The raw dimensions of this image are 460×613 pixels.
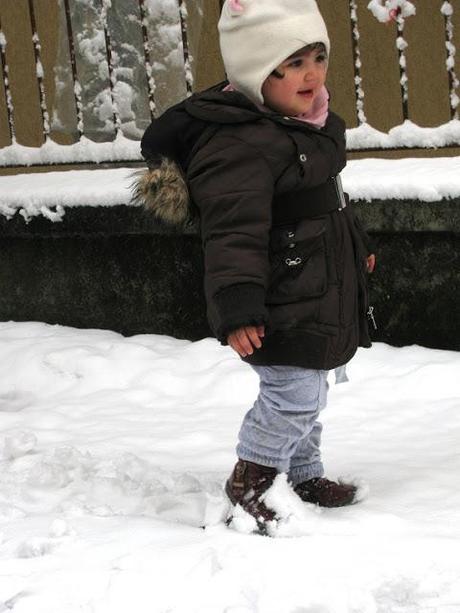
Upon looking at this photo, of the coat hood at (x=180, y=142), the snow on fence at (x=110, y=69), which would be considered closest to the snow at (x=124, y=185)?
the snow on fence at (x=110, y=69)

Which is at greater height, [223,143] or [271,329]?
[223,143]

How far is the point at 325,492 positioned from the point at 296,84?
108 centimetres

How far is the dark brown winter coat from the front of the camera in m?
2.90

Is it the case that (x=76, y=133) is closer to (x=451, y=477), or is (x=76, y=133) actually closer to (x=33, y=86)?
(x=33, y=86)

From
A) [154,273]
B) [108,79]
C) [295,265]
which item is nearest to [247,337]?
[295,265]

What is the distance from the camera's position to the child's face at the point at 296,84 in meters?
3.02

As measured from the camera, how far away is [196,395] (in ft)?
15.1

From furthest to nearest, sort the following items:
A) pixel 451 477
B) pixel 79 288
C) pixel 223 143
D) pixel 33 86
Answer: pixel 33 86
pixel 79 288
pixel 451 477
pixel 223 143

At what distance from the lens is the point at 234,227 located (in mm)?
2908

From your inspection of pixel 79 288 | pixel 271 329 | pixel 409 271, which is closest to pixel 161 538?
pixel 271 329

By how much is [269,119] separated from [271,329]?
509 mm

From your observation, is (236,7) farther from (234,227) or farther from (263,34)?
(234,227)

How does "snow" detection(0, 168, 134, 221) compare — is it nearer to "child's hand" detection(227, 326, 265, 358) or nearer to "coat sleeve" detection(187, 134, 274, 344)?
"coat sleeve" detection(187, 134, 274, 344)

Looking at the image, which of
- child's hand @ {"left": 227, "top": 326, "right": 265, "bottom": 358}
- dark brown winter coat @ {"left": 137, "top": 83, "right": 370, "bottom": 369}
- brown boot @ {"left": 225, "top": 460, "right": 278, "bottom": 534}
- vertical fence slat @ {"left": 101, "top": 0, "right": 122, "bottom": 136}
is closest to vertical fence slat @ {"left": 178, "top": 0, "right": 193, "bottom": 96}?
vertical fence slat @ {"left": 101, "top": 0, "right": 122, "bottom": 136}
